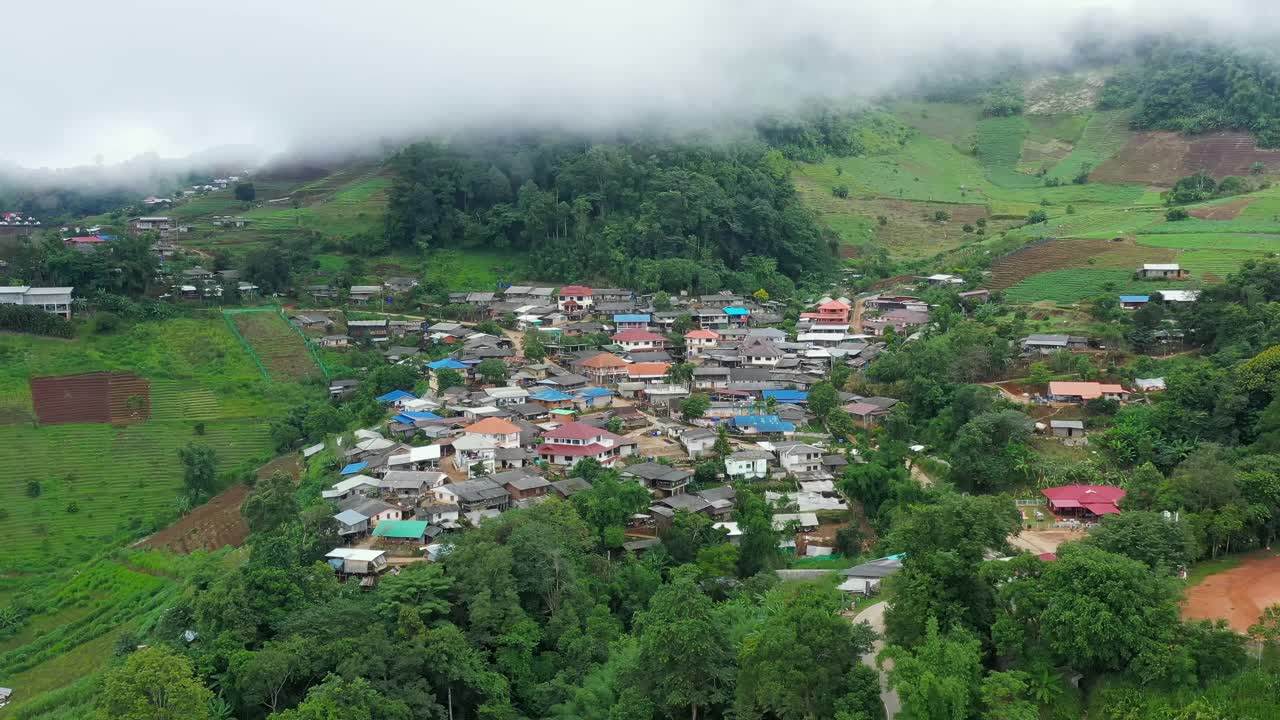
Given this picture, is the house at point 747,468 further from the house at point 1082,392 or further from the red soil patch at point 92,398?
the red soil patch at point 92,398

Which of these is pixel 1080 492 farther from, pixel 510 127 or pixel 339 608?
pixel 510 127

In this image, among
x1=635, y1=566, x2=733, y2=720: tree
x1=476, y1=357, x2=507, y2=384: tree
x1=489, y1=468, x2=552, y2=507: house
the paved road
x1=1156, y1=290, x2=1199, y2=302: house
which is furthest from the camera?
x1=476, y1=357, x2=507, y2=384: tree

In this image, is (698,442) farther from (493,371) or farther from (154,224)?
(154,224)

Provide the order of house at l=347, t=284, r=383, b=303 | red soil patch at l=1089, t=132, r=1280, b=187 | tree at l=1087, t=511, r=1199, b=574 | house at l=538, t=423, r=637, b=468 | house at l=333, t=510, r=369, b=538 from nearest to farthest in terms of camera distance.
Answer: tree at l=1087, t=511, r=1199, b=574
house at l=333, t=510, r=369, b=538
house at l=538, t=423, r=637, b=468
house at l=347, t=284, r=383, b=303
red soil patch at l=1089, t=132, r=1280, b=187

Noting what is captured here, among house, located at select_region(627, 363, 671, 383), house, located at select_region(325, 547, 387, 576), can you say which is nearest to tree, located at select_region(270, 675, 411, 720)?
house, located at select_region(325, 547, 387, 576)

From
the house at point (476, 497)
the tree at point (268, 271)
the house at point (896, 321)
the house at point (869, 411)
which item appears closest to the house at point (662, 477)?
the house at point (476, 497)

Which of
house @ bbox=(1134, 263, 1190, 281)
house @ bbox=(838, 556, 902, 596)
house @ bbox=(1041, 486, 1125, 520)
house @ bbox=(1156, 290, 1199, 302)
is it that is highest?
house @ bbox=(1134, 263, 1190, 281)

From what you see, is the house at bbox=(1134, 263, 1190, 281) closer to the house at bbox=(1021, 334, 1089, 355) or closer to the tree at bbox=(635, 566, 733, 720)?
the house at bbox=(1021, 334, 1089, 355)
